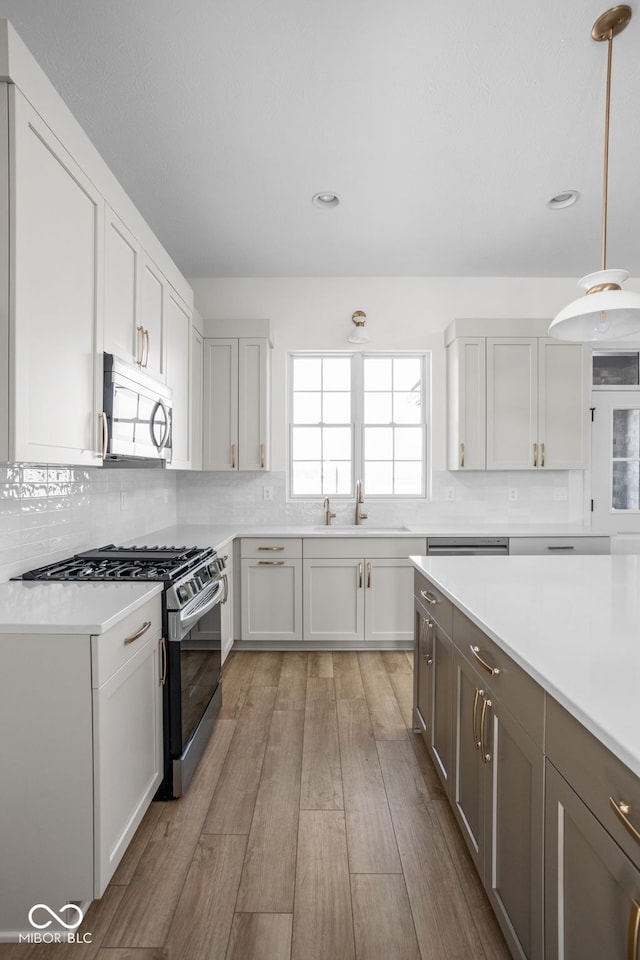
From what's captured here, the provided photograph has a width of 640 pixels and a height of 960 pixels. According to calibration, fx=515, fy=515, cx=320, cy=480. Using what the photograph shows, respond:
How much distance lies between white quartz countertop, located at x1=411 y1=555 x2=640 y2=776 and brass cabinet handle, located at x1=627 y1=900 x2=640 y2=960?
198 millimetres

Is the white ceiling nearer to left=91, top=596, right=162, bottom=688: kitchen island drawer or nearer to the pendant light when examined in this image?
the pendant light

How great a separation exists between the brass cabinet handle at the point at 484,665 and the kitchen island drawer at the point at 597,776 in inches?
11.5

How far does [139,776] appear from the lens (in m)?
1.77

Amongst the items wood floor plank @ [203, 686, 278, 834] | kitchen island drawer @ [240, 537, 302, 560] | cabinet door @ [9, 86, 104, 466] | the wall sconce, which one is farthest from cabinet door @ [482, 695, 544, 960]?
the wall sconce

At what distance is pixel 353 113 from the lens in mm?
2238

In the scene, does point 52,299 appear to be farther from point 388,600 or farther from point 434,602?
point 388,600

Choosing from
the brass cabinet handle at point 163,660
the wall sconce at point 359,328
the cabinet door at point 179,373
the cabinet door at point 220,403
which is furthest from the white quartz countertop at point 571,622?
the wall sconce at point 359,328

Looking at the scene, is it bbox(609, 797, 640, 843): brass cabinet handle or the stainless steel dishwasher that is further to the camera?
the stainless steel dishwasher

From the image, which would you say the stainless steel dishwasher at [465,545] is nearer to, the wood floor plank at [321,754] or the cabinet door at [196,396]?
the wood floor plank at [321,754]

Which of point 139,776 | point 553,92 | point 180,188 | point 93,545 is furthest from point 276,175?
point 139,776

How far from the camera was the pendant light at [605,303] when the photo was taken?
5.60 feet

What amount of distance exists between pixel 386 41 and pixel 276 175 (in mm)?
979

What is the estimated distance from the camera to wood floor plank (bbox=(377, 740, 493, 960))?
1408 millimetres

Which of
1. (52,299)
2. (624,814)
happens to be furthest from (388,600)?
(624,814)
